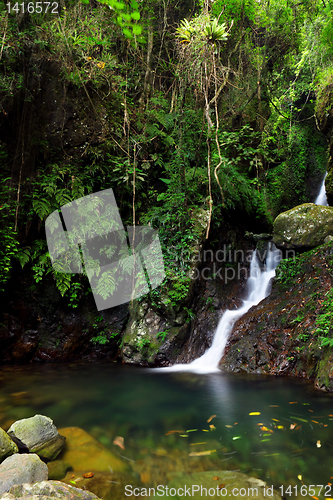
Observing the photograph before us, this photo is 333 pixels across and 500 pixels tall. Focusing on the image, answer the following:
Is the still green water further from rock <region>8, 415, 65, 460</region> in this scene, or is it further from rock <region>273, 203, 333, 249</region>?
rock <region>273, 203, 333, 249</region>

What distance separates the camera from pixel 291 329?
19.0 feet

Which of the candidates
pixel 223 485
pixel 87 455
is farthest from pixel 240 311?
pixel 87 455

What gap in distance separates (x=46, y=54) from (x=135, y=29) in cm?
628

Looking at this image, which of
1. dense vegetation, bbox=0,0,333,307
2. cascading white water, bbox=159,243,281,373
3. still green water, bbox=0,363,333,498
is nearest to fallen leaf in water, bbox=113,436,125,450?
still green water, bbox=0,363,333,498

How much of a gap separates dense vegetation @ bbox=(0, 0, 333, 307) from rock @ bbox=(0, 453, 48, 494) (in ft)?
14.8

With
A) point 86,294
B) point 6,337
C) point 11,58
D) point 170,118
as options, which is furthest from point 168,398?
point 11,58

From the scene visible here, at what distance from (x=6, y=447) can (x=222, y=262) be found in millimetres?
6754

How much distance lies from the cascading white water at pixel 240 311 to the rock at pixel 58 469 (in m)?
3.59

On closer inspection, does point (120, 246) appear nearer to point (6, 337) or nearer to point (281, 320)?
point (6, 337)

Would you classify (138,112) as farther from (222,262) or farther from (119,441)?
(119,441)

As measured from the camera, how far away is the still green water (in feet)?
9.32

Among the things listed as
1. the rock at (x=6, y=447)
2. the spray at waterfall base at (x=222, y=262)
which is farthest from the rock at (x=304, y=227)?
the rock at (x=6, y=447)

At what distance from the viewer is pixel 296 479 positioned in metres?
2.58

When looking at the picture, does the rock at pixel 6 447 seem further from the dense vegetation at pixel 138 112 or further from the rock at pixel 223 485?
the dense vegetation at pixel 138 112
